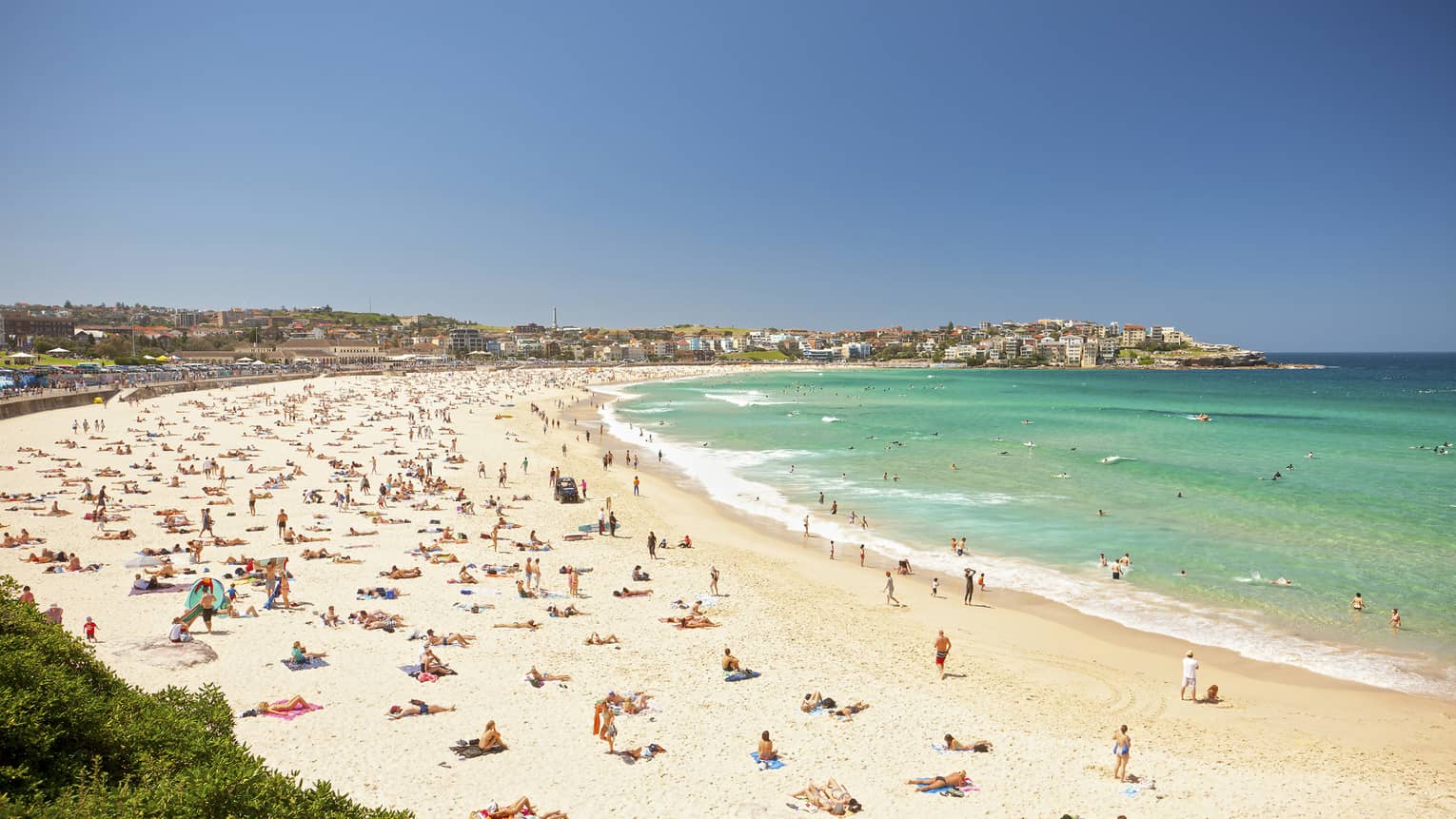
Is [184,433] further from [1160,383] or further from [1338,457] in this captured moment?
[1160,383]

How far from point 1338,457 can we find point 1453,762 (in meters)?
32.3

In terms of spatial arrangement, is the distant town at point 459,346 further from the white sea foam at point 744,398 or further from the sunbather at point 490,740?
the sunbather at point 490,740

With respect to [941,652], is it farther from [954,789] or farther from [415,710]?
[415,710]

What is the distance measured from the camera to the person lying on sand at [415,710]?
28.9ft

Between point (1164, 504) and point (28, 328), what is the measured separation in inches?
5343

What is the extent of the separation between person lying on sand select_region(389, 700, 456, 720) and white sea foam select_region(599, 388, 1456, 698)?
10923mm

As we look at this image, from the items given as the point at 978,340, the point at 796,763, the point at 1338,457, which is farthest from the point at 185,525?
the point at 978,340

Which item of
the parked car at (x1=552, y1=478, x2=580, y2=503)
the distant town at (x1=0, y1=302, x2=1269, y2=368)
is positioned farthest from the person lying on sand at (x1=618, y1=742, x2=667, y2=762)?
the distant town at (x1=0, y1=302, x2=1269, y2=368)

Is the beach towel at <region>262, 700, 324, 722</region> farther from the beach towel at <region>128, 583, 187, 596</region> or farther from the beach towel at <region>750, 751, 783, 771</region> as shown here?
the beach towel at <region>128, 583, 187, 596</region>

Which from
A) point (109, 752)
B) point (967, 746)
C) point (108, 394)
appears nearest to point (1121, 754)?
point (967, 746)

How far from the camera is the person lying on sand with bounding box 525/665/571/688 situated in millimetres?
9883

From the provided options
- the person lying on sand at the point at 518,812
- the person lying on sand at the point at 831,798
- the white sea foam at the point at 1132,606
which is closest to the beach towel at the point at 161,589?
the person lying on sand at the point at 518,812

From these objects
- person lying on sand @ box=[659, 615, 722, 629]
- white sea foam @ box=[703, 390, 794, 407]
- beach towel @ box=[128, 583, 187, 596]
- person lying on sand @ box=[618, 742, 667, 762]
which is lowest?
person lying on sand @ box=[659, 615, 722, 629]

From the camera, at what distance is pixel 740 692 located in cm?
996
